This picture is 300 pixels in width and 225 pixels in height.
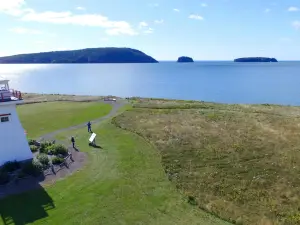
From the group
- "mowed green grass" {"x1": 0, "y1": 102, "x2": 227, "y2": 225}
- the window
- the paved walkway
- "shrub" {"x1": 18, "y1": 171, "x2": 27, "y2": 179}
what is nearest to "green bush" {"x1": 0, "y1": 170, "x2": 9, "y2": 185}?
the paved walkway

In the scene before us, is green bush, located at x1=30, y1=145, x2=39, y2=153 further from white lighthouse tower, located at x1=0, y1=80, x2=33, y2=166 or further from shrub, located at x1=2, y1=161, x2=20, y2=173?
shrub, located at x1=2, y1=161, x2=20, y2=173

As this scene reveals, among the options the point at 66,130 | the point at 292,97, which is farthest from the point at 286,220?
the point at 292,97

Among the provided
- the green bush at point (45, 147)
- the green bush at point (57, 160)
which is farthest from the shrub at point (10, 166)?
the green bush at point (45, 147)

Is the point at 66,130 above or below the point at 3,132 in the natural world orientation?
below

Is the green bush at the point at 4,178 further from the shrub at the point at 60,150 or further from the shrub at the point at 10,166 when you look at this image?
the shrub at the point at 60,150

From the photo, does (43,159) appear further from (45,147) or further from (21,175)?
(45,147)

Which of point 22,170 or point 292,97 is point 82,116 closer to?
point 22,170

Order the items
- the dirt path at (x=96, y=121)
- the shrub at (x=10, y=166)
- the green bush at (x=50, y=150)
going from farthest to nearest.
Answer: the dirt path at (x=96, y=121) → the green bush at (x=50, y=150) → the shrub at (x=10, y=166)
